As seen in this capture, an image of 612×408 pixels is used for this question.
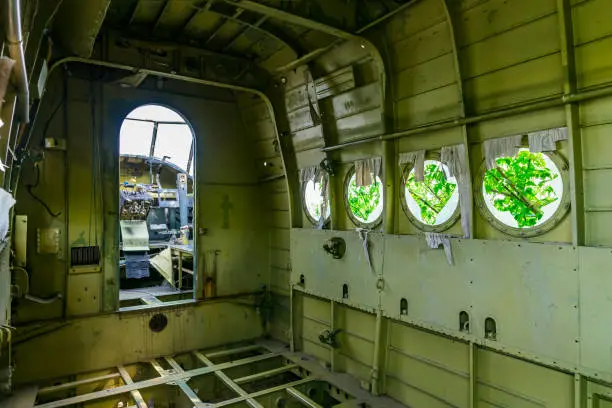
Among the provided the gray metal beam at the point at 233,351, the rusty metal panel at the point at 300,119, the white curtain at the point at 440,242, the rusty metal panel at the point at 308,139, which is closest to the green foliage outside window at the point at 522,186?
the white curtain at the point at 440,242

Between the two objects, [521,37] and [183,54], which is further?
[183,54]

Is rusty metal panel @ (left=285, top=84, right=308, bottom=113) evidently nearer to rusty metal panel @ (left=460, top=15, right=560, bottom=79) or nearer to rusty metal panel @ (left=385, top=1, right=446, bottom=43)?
rusty metal panel @ (left=385, top=1, right=446, bottom=43)

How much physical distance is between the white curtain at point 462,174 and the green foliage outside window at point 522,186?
0.15 metres

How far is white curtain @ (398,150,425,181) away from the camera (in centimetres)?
348

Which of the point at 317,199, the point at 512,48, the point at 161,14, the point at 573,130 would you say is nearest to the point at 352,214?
the point at 317,199

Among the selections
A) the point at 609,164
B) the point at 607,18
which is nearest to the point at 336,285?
the point at 609,164

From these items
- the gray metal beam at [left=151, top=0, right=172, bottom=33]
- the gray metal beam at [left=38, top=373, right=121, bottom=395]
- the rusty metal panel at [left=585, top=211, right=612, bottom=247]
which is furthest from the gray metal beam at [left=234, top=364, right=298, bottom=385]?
the gray metal beam at [left=151, top=0, right=172, bottom=33]

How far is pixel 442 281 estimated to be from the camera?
3.26 m

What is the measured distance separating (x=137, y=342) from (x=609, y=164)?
15.5ft

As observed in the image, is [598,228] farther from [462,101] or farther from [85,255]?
[85,255]

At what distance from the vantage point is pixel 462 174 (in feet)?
10.4

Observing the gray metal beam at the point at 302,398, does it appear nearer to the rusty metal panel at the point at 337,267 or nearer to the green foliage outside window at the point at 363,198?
the rusty metal panel at the point at 337,267

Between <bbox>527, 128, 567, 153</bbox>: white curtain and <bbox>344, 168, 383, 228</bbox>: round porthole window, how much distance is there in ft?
4.82

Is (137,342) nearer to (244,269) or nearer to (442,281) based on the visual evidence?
(244,269)
